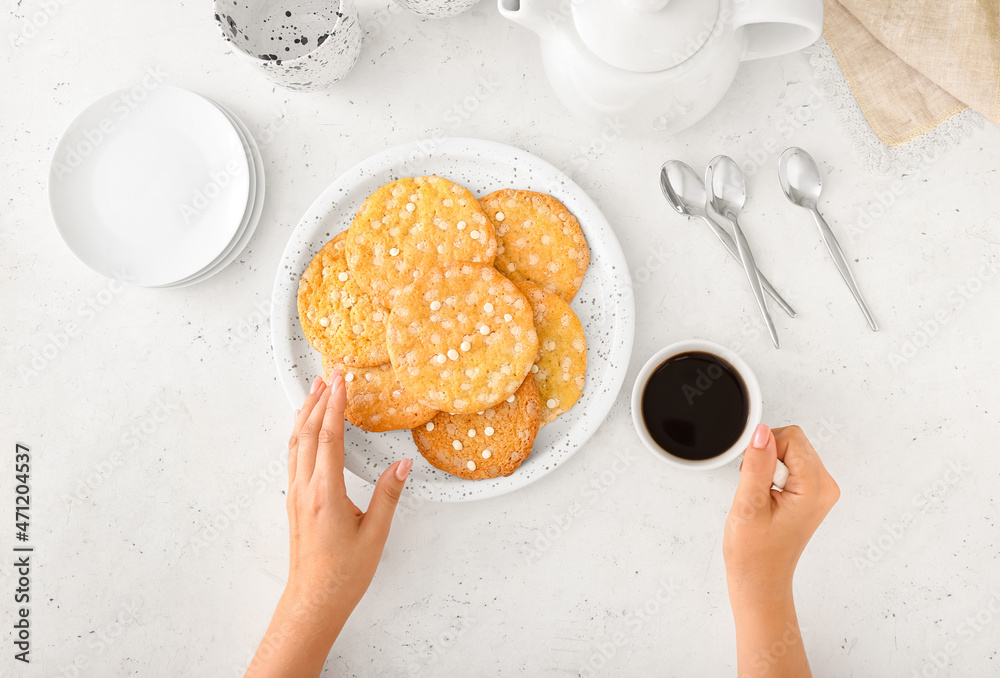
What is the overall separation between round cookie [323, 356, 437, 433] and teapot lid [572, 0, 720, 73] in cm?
67

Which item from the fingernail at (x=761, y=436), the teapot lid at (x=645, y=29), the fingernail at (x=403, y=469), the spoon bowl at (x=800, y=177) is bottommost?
the fingernail at (x=761, y=436)

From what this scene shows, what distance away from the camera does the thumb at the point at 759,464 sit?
1.03m

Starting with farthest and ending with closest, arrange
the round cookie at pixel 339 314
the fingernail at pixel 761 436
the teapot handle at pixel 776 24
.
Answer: the round cookie at pixel 339 314
the fingernail at pixel 761 436
the teapot handle at pixel 776 24

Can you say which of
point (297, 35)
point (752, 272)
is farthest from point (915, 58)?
point (297, 35)

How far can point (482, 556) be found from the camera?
1.23m

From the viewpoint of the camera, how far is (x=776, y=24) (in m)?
0.96

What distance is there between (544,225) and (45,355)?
1106 mm

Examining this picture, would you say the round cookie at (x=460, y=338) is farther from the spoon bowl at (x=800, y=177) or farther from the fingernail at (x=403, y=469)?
the spoon bowl at (x=800, y=177)

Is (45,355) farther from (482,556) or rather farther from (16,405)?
(482,556)

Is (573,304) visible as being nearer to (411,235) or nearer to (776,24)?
(411,235)

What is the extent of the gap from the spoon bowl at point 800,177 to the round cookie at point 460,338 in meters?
0.59

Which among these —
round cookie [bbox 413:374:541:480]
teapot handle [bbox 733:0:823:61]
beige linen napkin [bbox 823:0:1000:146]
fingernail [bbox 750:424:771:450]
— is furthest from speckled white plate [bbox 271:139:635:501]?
beige linen napkin [bbox 823:0:1000:146]

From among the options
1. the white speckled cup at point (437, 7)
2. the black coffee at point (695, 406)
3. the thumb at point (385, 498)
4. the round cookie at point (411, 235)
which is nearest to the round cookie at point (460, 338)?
the round cookie at point (411, 235)

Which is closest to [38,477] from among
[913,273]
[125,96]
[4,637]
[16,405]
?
[16,405]
